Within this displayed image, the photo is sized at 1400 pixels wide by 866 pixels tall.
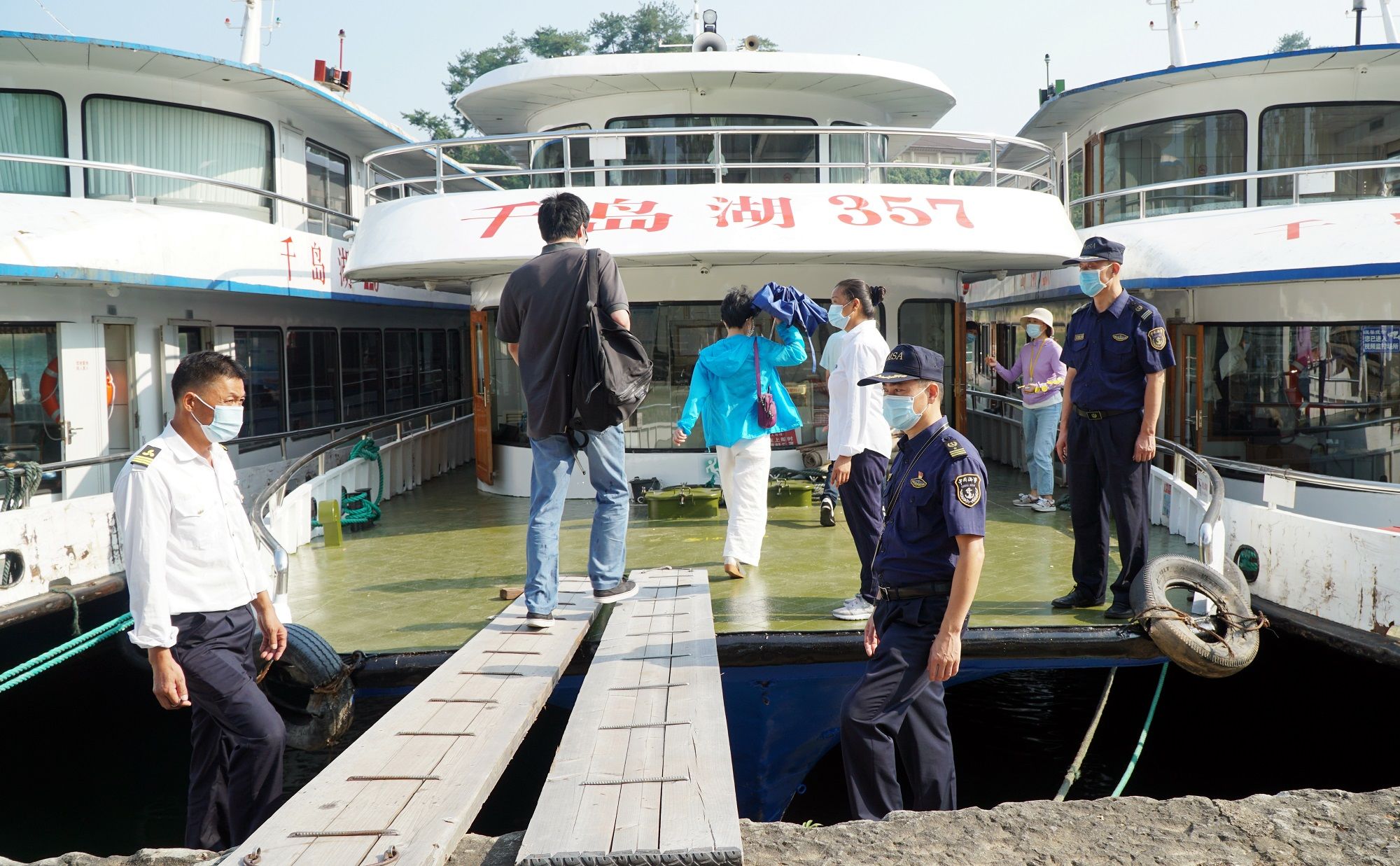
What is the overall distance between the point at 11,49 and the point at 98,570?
5.69 metres

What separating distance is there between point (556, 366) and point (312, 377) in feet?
32.7

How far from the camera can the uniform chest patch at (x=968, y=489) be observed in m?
3.63

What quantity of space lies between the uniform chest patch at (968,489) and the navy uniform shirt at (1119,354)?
2.24m

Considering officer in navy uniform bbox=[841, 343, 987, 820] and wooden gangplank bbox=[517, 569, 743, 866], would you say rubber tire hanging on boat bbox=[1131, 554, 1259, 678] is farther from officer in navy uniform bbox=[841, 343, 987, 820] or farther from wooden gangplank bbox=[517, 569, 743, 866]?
wooden gangplank bbox=[517, 569, 743, 866]

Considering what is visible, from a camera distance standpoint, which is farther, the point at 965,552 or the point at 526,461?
the point at 526,461

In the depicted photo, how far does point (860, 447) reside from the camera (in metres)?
5.49

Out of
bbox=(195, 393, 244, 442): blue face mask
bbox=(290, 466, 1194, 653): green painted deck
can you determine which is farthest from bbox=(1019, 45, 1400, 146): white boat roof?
bbox=(195, 393, 244, 442): blue face mask

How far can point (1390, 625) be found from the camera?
550 cm

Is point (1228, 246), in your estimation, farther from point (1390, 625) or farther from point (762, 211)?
point (1390, 625)

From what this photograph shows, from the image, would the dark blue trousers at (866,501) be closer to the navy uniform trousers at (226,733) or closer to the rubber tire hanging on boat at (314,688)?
the rubber tire hanging on boat at (314,688)

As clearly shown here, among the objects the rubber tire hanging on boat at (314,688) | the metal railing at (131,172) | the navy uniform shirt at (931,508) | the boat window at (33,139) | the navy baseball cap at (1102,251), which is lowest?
the rubber tire hanging on boat at (314,688)

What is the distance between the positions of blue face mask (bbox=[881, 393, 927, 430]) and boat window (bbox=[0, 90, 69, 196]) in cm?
961

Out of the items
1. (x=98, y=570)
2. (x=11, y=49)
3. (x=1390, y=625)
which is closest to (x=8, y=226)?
(x=11, y=49)

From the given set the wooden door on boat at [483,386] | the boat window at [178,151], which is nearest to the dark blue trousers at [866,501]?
the wooden door on boat at [483,386]
